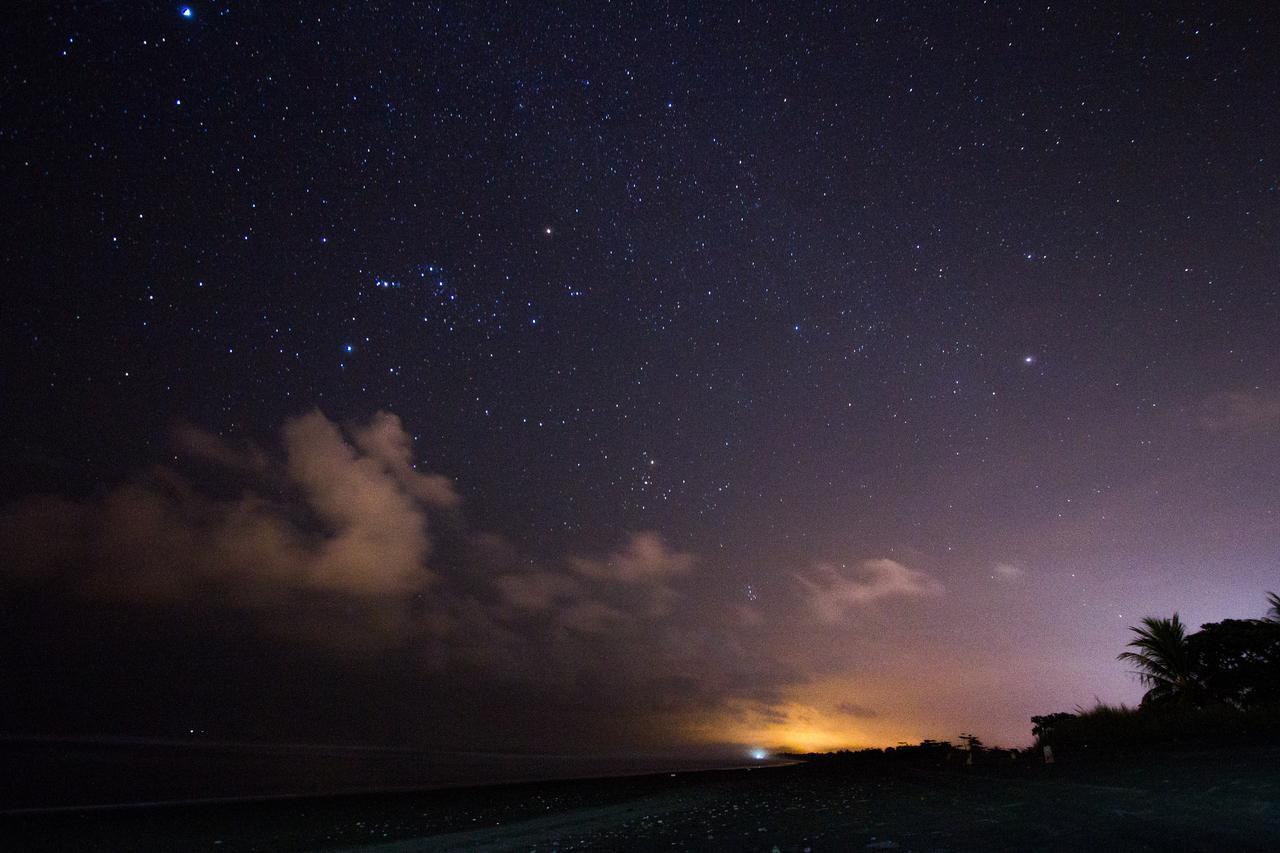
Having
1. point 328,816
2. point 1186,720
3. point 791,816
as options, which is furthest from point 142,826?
point 1186,720

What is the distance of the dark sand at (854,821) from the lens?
7172 mm

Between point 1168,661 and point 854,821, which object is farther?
point 1168,661

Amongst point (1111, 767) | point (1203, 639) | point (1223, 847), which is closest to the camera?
point (1223, 847)

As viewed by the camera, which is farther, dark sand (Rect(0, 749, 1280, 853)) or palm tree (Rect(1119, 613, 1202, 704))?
palm tree (Rect(1119, 613, 1202, 704))

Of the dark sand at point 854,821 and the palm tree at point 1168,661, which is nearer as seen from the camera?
the dark sand at point 854,821

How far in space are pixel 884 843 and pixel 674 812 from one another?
8.61 metres

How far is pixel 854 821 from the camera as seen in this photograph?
9.98m

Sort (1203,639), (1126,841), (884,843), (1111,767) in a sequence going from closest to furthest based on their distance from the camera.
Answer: (1126,841), (884,843), (1111,767), (1203,639)

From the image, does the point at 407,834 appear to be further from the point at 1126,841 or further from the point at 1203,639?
the point at 1203,639

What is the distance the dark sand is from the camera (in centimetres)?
717

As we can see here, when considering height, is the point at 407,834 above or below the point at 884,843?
below

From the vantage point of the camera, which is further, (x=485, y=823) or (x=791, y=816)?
(x=485, y=823)

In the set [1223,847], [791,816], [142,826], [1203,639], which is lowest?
[142,826]

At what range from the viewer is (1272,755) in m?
11.1
